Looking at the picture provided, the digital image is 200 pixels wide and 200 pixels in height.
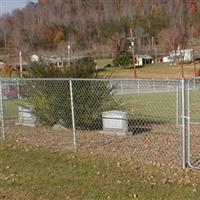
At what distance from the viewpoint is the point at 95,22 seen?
13488 cm

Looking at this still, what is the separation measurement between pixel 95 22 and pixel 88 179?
425ft

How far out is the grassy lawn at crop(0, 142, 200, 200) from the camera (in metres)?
6.43

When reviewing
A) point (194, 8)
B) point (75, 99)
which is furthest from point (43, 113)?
point (194, 8)

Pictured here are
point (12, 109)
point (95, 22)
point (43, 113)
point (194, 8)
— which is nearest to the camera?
point (43, 113)

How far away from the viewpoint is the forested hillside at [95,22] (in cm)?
12188

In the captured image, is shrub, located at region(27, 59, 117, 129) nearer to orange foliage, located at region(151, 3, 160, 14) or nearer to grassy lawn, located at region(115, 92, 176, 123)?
grassy lawn, located at region(115, 92, 176, 123)

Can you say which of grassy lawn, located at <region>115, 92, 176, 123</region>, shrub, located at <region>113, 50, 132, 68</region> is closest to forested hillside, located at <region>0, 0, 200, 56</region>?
shrub, located at <region>113, 50, 132, 68</region>

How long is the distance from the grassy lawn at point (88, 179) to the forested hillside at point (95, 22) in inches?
4144

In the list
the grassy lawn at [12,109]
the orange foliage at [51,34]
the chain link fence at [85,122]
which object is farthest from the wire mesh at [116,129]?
the orange foliage at [51,34]

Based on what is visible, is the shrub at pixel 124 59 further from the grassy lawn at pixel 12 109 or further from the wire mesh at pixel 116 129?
the wire mesh at pixel 116 129

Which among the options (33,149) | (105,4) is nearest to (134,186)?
(33,149)

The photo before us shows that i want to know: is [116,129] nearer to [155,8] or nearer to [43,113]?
[43,113]

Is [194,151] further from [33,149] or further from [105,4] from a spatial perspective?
[105,4]

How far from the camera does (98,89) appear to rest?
12.6 meters
